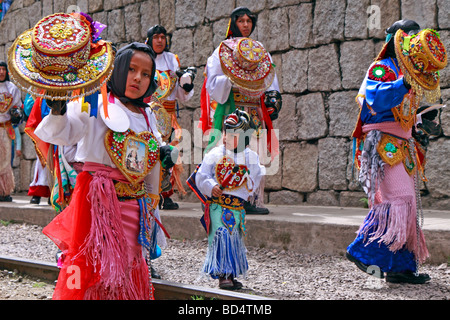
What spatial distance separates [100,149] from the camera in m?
3.33

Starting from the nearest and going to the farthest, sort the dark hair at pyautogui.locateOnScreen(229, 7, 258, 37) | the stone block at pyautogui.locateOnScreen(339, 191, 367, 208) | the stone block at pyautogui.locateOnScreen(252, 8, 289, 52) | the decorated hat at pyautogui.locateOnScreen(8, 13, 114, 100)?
the decorated hat at pyautogui.locateOnScreen(8, 13, 114, 100)
the dark hair at pyautogui.locateOnScreen(229, 7, 258, 37)
the stone block at pyautogui.locateOnScreen(339, 191, 367, 208)
the stone block at pyautogui.locateOnScreen(252, 8, 289, 52)

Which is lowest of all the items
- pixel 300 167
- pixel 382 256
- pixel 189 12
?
pixel 382 256

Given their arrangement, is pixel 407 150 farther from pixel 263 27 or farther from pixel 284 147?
pixel 263 27

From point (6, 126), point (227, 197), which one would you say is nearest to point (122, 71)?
point (227, 197)

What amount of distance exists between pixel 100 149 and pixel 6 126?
7132mm

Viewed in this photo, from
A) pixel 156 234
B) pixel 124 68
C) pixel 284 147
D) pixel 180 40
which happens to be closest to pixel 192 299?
pixel 156 234

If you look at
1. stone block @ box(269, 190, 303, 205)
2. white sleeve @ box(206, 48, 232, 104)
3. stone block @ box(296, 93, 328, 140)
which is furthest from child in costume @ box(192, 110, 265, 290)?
stone block @ box(269, 190, 303, 205)

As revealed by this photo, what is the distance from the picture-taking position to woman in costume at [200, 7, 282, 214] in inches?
232

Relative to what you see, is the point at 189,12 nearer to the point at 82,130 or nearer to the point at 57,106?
the point at 82,130

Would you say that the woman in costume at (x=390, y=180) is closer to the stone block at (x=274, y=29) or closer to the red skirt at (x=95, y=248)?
the red skirt at (x=95, y=248)

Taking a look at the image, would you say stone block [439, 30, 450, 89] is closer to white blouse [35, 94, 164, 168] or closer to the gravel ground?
the gravel ground

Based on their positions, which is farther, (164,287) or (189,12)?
(189,12)

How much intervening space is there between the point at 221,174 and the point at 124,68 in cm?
133

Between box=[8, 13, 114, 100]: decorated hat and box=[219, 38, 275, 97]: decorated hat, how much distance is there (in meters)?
2.85
